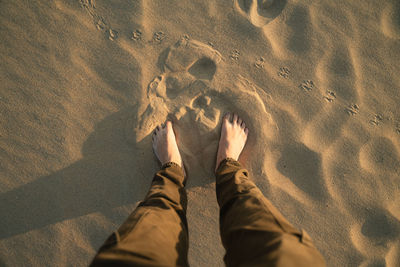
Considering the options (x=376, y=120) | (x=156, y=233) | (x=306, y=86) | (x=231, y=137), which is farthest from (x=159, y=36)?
(x=376, y=120)

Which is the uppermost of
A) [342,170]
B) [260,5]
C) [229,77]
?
[260,5]

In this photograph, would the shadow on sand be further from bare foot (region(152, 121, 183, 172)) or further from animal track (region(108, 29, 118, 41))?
animal track (region(108, 29, 118, 41))

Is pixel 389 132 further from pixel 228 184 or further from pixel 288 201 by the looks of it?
pixel 228 184

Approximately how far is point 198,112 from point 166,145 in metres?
0.30

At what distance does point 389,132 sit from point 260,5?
48.1 inches

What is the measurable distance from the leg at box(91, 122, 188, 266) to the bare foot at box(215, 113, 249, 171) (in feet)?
1.07

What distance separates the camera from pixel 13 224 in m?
1.39

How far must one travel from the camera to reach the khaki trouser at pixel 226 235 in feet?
2.46

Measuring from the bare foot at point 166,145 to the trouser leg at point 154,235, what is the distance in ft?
0.67

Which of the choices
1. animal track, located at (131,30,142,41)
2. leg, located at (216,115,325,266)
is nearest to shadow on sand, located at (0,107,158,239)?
animal track, located at (131,30,142,41)

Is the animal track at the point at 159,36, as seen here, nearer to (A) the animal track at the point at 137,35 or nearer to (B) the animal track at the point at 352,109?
(A) the animal track at the point at 137,35

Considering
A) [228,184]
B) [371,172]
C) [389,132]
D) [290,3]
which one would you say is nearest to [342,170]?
[371,172]

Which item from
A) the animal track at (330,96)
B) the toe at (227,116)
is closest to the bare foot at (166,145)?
the toe at (227,116)

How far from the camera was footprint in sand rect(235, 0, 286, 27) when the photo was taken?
59.1 inches
